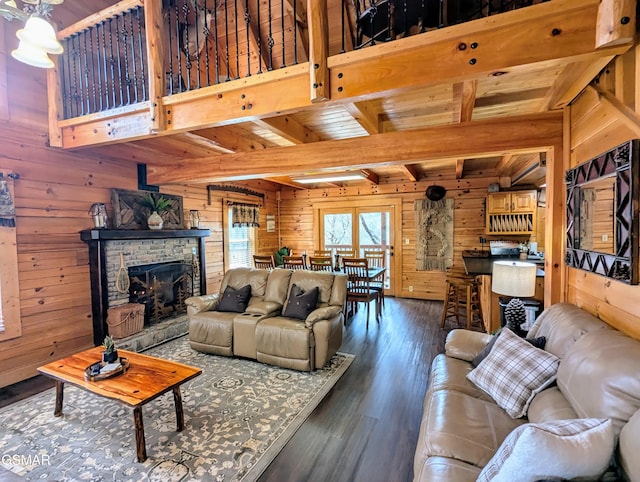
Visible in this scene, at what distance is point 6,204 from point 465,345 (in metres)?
4.47

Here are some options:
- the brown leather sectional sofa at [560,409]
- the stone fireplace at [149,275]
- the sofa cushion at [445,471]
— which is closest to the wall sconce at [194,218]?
the stone fireplace at [149,275]

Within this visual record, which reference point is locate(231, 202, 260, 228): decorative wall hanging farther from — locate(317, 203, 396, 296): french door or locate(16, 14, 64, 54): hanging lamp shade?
locate(16, 14, 64, 54): hanging lamp shade

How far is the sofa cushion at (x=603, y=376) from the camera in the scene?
1136 millimetres

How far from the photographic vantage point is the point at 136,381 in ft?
6.91

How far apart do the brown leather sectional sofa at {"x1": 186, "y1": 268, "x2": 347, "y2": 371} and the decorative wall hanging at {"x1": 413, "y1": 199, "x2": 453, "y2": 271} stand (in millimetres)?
3359

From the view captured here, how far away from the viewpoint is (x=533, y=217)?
5316 millimetres

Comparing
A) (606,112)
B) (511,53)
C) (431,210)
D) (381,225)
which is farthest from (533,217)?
(511,53)

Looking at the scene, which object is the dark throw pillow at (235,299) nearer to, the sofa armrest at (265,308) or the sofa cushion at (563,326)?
the sofa armrest at (265,308)

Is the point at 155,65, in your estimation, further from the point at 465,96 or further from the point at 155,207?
the point at 465,96

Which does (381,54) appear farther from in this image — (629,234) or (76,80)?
(76,80)

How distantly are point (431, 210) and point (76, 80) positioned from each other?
5964mm

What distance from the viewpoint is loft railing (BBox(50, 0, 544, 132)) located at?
190 cm

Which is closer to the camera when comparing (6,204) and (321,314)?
(6,204)

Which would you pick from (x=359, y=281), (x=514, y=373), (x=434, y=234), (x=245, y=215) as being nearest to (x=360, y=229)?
(x=434, y=234)
